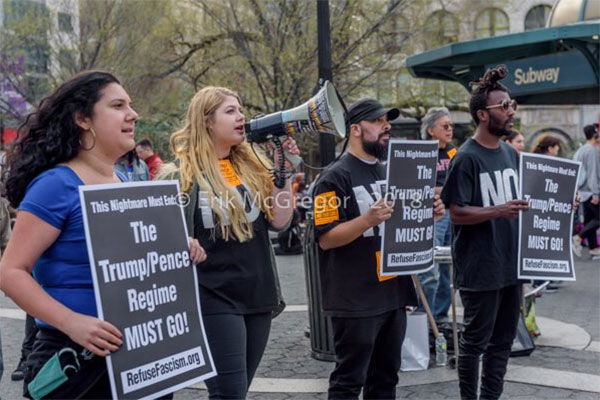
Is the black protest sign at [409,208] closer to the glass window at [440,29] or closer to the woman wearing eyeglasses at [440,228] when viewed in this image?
the woman wearing eyeglasses at [440,228]

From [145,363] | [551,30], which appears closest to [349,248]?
[145,363]

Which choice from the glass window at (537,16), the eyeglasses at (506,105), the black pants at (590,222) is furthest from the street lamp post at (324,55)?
the glass window at (537,16)

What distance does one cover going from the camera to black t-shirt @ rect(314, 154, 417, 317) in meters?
4.02

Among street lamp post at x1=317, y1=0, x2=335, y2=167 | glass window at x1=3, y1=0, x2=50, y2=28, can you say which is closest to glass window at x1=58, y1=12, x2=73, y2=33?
glass window at x1=3, y1=0, x2=50, y2=28

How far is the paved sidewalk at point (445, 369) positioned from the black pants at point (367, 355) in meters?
1.26

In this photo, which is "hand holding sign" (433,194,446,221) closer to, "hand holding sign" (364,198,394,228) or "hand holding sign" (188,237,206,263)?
"hand holding sign" (364,198,394,228)

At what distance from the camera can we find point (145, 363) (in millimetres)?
2703

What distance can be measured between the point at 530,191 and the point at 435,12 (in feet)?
53.1

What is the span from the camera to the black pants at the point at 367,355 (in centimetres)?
398

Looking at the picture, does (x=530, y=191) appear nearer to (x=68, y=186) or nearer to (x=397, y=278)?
(x=397, y=278)

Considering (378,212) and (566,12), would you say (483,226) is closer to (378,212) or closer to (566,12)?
(378,212)

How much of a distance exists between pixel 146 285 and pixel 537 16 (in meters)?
39.6

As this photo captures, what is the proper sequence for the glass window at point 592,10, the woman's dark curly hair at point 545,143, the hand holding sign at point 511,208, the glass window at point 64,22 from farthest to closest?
the glass window at point 64,22
the glass window at point 592,10
the woman's dark curly hair at point 545,143
the hand holding sign at point 511,208

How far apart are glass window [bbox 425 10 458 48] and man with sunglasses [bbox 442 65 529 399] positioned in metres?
15.3
